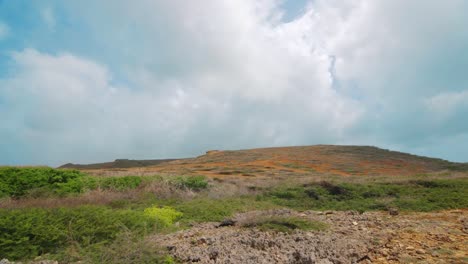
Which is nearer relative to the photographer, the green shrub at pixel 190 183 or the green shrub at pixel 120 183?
the green shrub at pixel 120 183

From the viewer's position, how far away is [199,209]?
1090 cm

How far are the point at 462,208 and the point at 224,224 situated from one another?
8494 mm

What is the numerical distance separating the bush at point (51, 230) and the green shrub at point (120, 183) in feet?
25.7

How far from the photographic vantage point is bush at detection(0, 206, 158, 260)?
20.0ft

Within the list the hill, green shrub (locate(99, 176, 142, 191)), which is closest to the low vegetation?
green shrub (locate(99, 176, 142, 191))

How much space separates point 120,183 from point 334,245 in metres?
12.4

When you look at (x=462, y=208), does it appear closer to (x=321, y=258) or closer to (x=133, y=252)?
(x=321, y=258)

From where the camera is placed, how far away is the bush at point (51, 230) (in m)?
6.09

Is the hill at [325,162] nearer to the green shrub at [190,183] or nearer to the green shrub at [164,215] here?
the green shrub at [190,183]

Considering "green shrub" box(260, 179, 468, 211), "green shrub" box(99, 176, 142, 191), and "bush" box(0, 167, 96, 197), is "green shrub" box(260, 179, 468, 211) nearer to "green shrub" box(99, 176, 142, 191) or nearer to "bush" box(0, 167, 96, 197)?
"green shrub" box(99, 176, 142, 191)

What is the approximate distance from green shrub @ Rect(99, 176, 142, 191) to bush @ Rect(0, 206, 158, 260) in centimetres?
785

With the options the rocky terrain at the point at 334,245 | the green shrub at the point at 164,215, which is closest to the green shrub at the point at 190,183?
the green shrub at the point at 164,215

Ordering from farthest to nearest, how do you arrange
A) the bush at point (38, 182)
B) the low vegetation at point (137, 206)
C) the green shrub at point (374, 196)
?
the bush at point (38, 182), the green shrub at point (374, 196), the low vegetation at point (137, 206)

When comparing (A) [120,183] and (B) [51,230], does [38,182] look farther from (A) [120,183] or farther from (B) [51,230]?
(B) [51,230]
